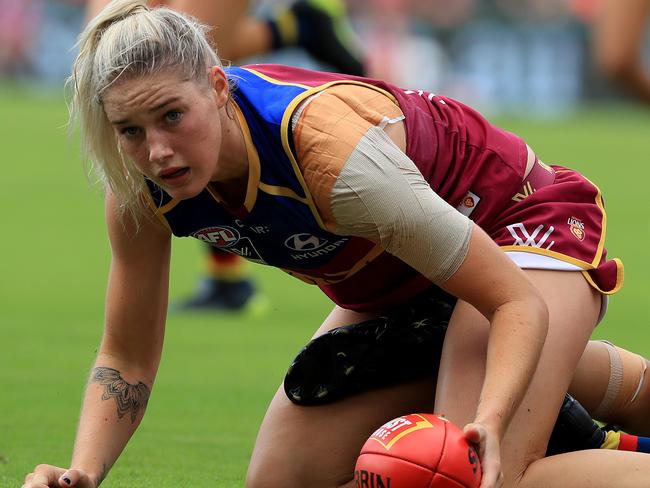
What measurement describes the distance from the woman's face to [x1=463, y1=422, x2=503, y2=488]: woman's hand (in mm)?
982

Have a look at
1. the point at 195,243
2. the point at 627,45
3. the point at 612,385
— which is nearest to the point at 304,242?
the point at 612,385

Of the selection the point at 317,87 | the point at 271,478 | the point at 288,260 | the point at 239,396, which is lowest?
the point at 239,396

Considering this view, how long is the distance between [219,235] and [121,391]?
0.58m

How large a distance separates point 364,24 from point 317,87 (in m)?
24.6

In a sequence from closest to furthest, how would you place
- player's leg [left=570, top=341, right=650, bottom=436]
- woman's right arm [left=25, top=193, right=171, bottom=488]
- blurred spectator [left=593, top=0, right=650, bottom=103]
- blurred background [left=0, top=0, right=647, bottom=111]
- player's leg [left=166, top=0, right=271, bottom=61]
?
woman's right arm [left=25, top=193, right=171, bottom=488]
player's leg [left=570, top=341, right=650, bottom=436]
blurred spectator [left=593, top=0, right=650, bottom=103]
player's leg [left=166, top=0, right=271, bottom=61]
blurred background [left=0, top=0, right=647, bottom=111]

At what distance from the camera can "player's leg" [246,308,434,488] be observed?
14.6ft

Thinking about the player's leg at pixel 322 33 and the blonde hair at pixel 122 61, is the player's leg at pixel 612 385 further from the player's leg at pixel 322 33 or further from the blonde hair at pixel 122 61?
the player's leg at pixel 322 33

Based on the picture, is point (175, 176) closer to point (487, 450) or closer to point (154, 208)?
point (154, 208)

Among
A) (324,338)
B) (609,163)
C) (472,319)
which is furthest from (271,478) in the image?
(609,163)

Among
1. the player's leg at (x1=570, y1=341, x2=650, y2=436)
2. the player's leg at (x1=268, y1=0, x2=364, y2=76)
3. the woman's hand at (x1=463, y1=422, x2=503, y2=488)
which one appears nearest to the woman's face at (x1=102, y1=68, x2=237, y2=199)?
the woman's hand at (x1=463, y1=422, x2=503, y2=488)

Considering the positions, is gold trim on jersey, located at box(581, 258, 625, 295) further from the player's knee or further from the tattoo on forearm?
the tattoo on forearm

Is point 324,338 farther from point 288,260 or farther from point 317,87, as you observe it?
point 317,87

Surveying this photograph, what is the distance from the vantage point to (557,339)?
4.09 m

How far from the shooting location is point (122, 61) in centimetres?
371
